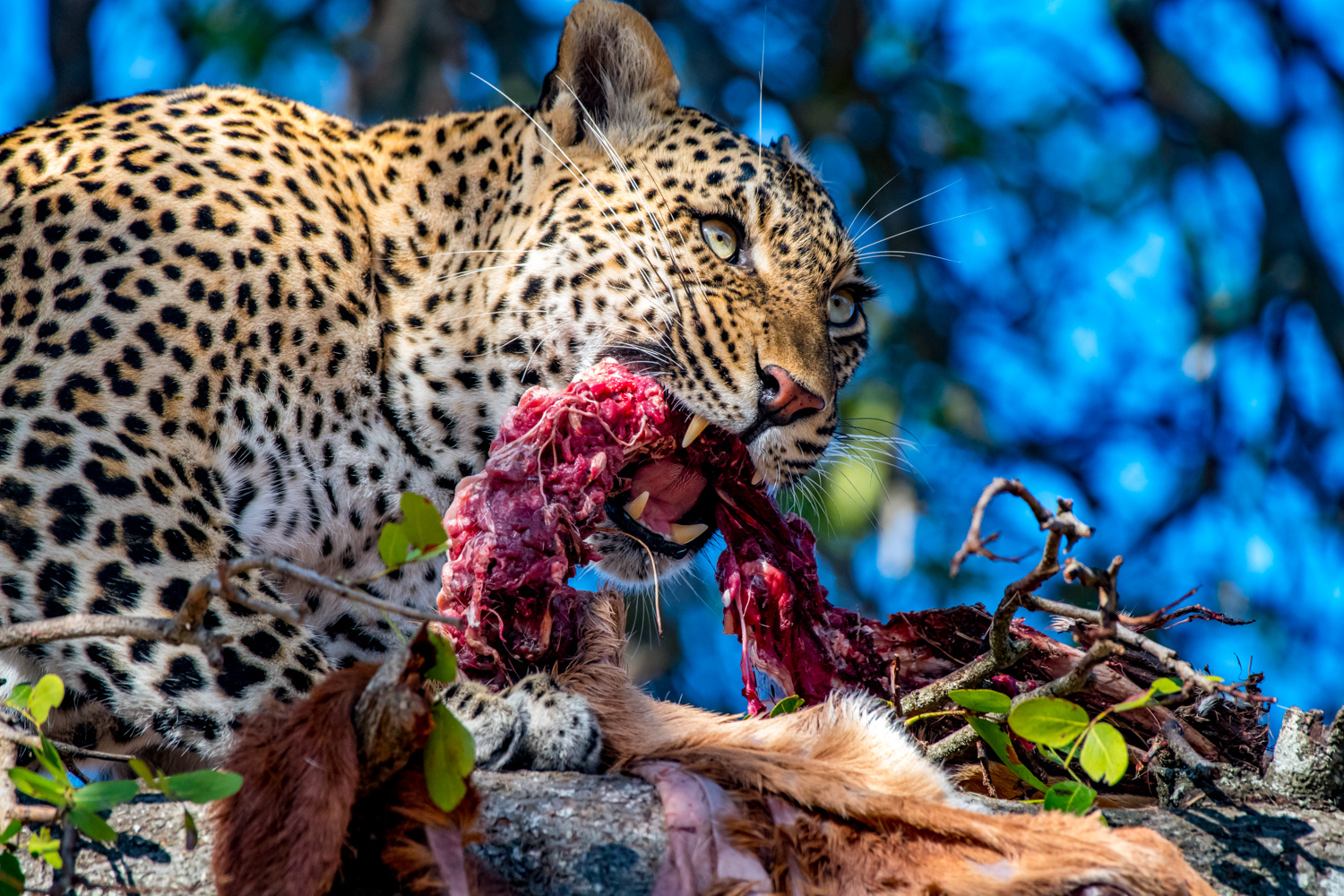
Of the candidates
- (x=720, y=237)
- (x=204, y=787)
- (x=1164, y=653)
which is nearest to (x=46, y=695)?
(x=204, y=787)

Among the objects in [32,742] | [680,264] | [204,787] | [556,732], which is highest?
[680,264]

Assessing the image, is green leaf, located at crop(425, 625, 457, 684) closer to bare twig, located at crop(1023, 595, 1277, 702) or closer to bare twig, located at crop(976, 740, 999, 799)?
bare twig, located at crop(1023, 595, 1277, 702)

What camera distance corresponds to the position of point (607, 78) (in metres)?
4.21

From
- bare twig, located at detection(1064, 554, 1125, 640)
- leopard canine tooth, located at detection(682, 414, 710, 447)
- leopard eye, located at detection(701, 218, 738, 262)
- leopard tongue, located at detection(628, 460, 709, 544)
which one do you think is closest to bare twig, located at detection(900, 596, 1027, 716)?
bare twig, located at detection(1064, 554, 1125, 640)

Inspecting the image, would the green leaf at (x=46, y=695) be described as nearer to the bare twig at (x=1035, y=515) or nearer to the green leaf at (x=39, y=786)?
the green leaf at (x=39, y=786)

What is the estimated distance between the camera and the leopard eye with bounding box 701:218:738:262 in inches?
151

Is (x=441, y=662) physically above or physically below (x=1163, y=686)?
below

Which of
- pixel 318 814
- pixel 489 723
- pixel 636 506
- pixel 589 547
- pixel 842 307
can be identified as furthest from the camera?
pixel 842 307

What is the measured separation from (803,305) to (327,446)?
157 centimetres

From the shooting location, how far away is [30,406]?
2.90 m

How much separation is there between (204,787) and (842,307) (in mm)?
3205

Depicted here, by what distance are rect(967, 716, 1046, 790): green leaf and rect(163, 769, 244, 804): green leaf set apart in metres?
1.44

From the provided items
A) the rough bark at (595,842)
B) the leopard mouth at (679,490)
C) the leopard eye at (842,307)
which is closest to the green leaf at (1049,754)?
the rough bark at (595,842)

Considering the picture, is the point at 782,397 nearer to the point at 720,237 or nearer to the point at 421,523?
the point at 720,237
